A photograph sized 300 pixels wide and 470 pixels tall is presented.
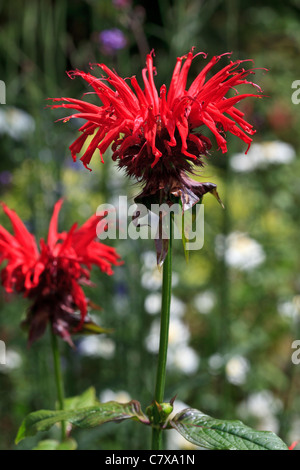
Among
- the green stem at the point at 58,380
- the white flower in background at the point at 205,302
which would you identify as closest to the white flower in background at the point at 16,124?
the white flower in background at the point at 205,302

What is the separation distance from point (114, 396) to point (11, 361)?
480 mm

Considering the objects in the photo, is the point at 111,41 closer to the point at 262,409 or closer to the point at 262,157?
the point at 262,157

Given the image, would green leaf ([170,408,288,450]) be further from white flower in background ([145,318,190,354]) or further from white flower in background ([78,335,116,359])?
white flower in background ([78,335,116,359])

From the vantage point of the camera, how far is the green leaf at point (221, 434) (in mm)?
626

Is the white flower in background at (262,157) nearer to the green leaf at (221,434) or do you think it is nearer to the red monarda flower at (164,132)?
the red monarda flower at (164,132)

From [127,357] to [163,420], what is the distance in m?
0.87

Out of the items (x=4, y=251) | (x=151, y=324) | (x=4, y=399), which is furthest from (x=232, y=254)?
(x=4, y=251)

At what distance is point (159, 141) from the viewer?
706 millimetres

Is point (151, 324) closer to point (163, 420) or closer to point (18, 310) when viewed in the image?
point (18, 310)

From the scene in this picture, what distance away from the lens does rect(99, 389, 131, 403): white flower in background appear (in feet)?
5.08

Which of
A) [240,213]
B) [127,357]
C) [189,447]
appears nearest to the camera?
[189,447]

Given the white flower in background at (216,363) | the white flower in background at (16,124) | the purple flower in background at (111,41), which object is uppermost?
the purple flower in background at (111,41)

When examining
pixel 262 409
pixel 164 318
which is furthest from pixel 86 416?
pixel 262 409

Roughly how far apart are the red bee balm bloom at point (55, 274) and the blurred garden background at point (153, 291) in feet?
1.30
